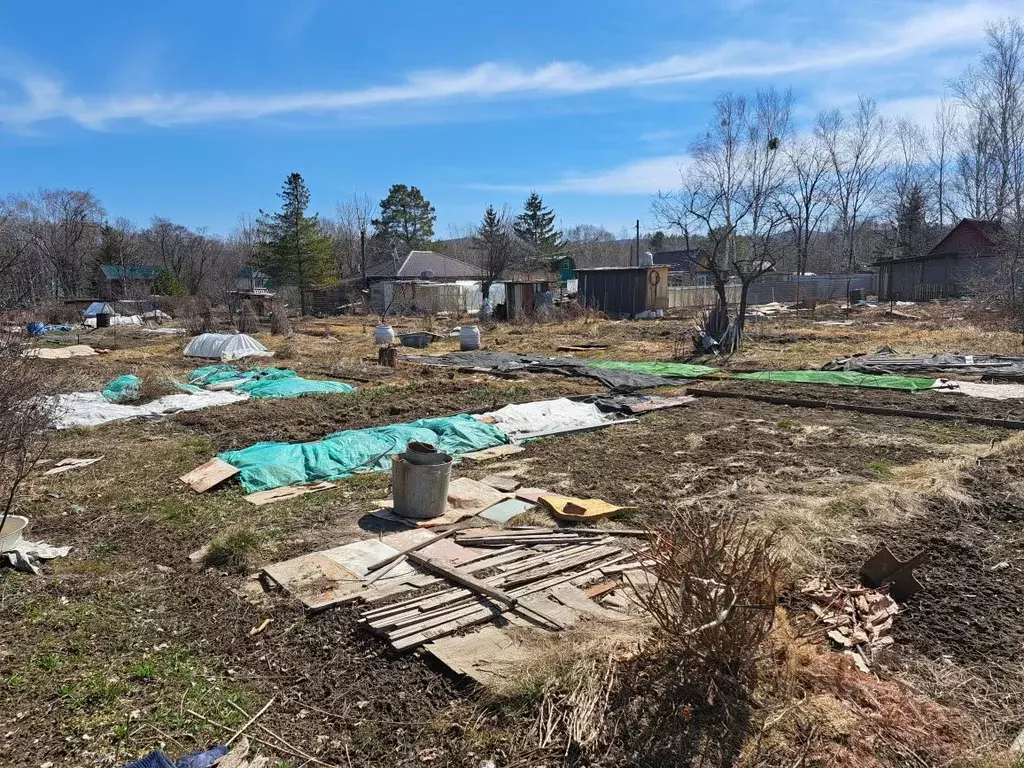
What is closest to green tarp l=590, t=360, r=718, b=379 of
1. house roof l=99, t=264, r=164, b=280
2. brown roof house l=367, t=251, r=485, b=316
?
brown roof house l=367, t=251, r=485, b=316

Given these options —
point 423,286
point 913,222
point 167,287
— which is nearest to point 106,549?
point 423,286

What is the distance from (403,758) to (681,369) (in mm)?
13423

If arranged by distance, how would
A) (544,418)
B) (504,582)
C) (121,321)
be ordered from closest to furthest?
1. (504,582)
2. (544,418)
3. (121,321)

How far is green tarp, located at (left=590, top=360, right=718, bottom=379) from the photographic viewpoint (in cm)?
1510

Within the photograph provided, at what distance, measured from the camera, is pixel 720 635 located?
314cm

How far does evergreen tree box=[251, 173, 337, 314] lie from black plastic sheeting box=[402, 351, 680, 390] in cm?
2481

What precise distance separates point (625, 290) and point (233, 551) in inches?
1114

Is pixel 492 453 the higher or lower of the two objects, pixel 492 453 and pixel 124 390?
the lower

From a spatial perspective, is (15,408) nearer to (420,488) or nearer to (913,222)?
(420,488)

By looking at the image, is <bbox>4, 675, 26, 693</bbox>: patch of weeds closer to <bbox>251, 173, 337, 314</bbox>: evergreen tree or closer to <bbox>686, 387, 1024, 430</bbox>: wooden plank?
<bbox>686, 387, 1024, 430</bbox>: wooden plank

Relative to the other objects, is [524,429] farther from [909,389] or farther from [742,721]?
[909,389]

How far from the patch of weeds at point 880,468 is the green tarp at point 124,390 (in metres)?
10.9

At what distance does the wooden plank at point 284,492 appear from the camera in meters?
6.66

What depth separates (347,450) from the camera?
8.04 metres
